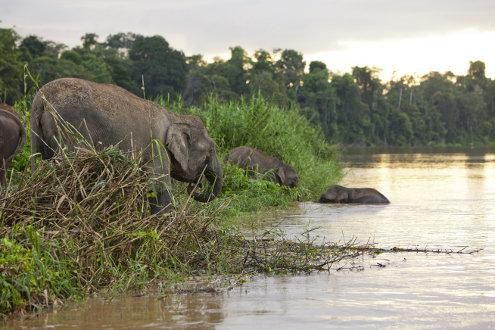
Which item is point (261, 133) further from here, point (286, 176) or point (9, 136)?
point (9, 136)

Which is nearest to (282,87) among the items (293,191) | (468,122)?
(468,122)

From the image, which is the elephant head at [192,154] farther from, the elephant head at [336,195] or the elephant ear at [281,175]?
the elephant ear at [281,175]

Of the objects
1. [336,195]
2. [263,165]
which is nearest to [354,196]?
[336,195]

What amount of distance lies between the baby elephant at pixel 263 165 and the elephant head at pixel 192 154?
5355mm

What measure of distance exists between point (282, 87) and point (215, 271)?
67.2 metres

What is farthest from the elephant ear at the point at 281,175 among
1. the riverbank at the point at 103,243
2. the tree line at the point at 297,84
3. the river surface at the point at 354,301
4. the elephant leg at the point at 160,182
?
the tree line at the point at 297,84

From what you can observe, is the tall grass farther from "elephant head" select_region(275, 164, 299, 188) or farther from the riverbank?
the riverbank

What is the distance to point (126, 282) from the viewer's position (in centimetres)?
715

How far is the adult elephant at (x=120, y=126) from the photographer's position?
8977 millimetres

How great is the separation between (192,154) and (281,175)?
6.56 metres

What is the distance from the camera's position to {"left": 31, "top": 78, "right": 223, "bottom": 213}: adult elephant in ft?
29.5

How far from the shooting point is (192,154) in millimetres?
10547

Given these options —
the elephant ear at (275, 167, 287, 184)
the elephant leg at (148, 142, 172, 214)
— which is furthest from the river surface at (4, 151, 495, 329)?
the elephant ear at (275, 167, 287, 184)

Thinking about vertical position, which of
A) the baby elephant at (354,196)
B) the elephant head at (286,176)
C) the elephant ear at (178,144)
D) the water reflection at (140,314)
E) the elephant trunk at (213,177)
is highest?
the elephant ear at (178,144)
